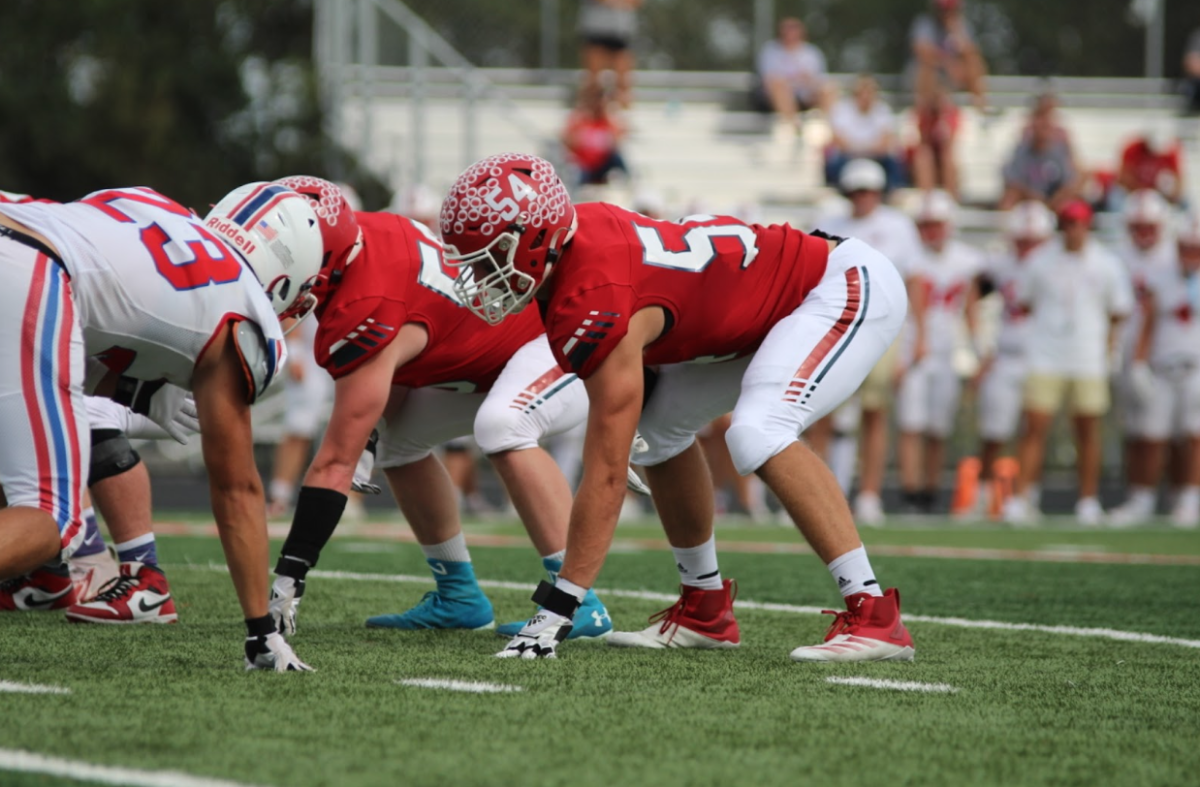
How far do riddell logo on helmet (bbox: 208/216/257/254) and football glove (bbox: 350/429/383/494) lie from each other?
0.89 meters

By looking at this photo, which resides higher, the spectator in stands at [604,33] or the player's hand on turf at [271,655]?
the spectator in stands at [604,33]

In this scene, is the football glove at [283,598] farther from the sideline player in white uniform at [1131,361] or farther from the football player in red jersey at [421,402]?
the sideline player in white uniform at [1131,361]

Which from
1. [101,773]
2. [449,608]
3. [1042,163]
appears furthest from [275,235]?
[1042,163]

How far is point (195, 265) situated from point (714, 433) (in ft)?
24.8

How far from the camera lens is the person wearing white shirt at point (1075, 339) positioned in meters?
11.0

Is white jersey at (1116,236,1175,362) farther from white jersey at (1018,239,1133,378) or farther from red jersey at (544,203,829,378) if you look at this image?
red jersey at (544,203,829,378)

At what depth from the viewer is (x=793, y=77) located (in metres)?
16.5

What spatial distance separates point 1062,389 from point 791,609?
6123 mm

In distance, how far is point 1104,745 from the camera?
3217 mm

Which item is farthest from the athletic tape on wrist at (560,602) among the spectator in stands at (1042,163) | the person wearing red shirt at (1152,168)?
the person wearing red shirt at (1152,168)

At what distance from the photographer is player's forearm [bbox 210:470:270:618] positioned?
3.71 meters

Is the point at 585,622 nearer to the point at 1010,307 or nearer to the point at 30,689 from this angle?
the point at 30,689

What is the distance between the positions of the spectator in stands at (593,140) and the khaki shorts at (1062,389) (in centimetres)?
397

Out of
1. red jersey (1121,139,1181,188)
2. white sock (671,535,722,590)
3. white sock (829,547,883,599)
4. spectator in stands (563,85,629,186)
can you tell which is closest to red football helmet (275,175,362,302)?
white sock (671,535,722,590)
